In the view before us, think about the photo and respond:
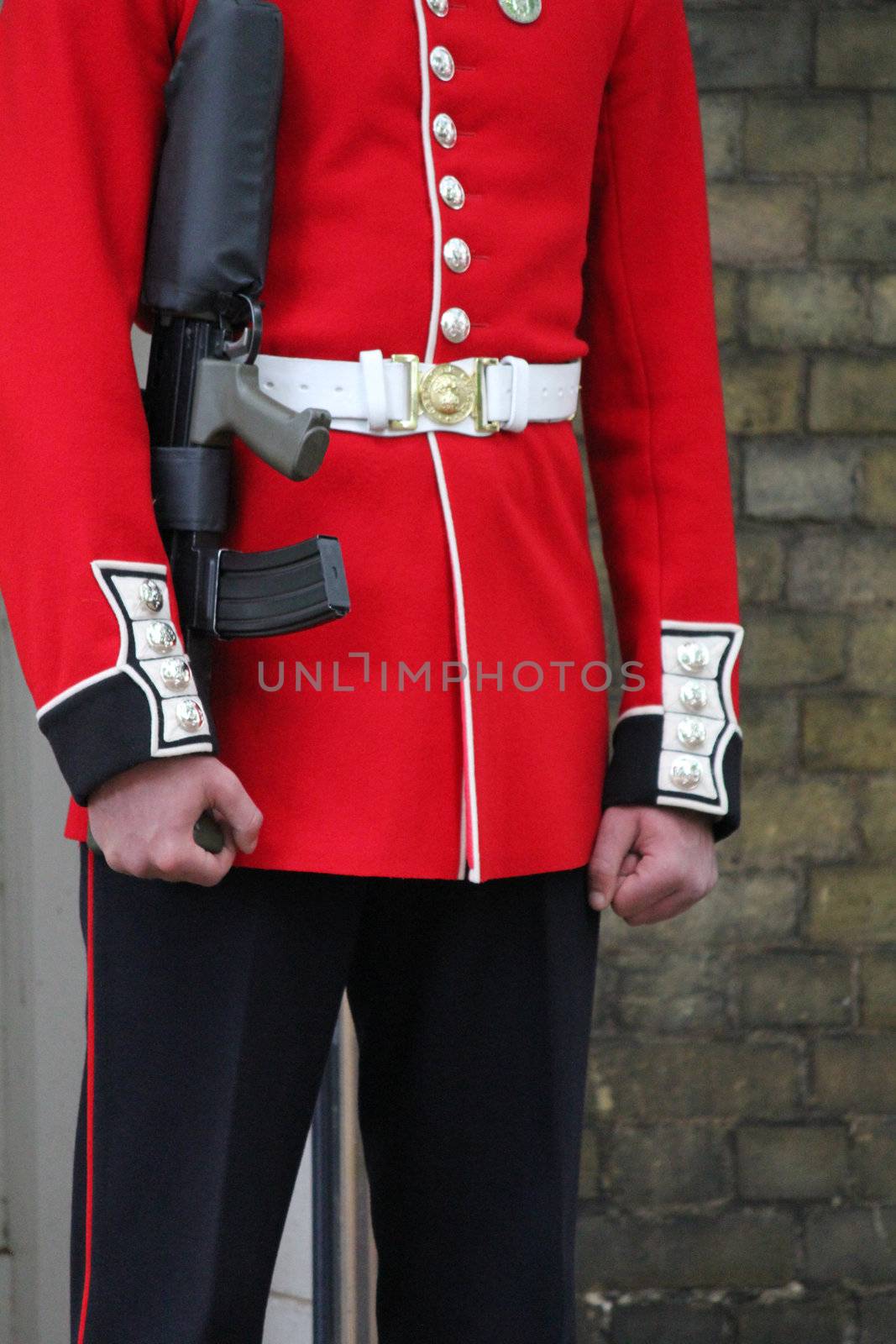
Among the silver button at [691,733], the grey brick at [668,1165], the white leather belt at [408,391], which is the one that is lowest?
the grey brick at [668,1165]

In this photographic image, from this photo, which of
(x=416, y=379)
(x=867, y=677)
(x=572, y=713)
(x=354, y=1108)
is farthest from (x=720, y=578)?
(x=867, y=677)

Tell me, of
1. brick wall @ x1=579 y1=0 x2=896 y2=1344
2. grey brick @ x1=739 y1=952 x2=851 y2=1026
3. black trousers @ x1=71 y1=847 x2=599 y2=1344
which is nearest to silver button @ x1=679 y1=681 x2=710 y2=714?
black trousers @ x1=71 y1=847 x2=599 y2=1344

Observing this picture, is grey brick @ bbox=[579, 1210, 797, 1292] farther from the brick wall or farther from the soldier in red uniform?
the soldier in red uniform

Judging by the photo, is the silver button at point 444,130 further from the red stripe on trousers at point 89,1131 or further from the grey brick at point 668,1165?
the grey brick at point 668,1165

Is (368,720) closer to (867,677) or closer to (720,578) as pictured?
(720,578)

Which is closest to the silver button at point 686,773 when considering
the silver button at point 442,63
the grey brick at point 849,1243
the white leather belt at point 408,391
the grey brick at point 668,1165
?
the white leather belt at point 408,391

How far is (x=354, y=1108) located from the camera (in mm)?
1690

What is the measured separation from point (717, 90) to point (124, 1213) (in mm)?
1758

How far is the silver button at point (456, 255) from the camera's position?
3.53 ft

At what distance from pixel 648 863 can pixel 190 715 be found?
380 mm

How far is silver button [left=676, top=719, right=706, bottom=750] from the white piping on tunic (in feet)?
0.68

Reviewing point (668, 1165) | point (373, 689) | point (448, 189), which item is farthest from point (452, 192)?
point (668, 1165)

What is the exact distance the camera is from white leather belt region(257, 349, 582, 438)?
3.43ft

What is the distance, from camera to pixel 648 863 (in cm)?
116
